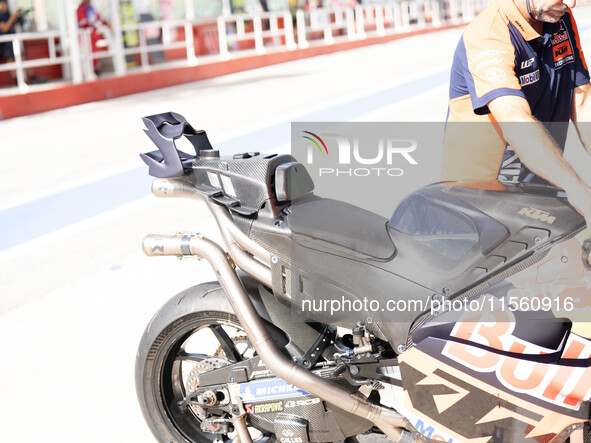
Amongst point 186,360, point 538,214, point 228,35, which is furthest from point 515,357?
point 228,35

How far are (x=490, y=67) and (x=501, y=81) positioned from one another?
0.28 ft

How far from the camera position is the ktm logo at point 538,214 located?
252 cm

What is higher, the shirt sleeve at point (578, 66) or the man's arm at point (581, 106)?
the shirt sleeve at point (578, 66)

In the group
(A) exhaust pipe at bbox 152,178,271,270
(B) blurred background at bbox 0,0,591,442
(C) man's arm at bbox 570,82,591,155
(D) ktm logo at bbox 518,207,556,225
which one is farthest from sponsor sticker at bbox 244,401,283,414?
(C) man's arm at bbox 570,82,591,155

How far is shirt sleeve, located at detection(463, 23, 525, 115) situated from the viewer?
3.09m

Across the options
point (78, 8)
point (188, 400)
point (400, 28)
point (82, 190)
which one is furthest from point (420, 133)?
point (400, 28)

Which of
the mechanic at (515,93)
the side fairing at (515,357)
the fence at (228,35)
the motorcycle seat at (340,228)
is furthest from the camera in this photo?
the fence at (228,35)

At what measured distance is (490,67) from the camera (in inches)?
124

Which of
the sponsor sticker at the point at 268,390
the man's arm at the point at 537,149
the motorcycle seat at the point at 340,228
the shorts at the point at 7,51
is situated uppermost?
the shorts at the point at 7,51

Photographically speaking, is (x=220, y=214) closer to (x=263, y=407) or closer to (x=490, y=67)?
(x=263, y=407)

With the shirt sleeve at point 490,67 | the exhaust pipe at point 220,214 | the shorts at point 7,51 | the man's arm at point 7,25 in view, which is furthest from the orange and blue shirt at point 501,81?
the shorts at point 7,51

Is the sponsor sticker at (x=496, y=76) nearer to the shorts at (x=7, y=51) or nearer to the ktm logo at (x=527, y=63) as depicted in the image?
the ktm logo at (x=527, y=63)

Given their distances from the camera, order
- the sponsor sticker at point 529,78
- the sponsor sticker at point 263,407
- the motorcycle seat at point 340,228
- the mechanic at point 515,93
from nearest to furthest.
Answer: the motorcycle seat at point 340,228, the mechanic at point 515,93, the sponsor sticker at point 263,407, the sponsor sticker at point 529,78

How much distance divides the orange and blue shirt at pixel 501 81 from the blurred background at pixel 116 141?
0.52 feet
